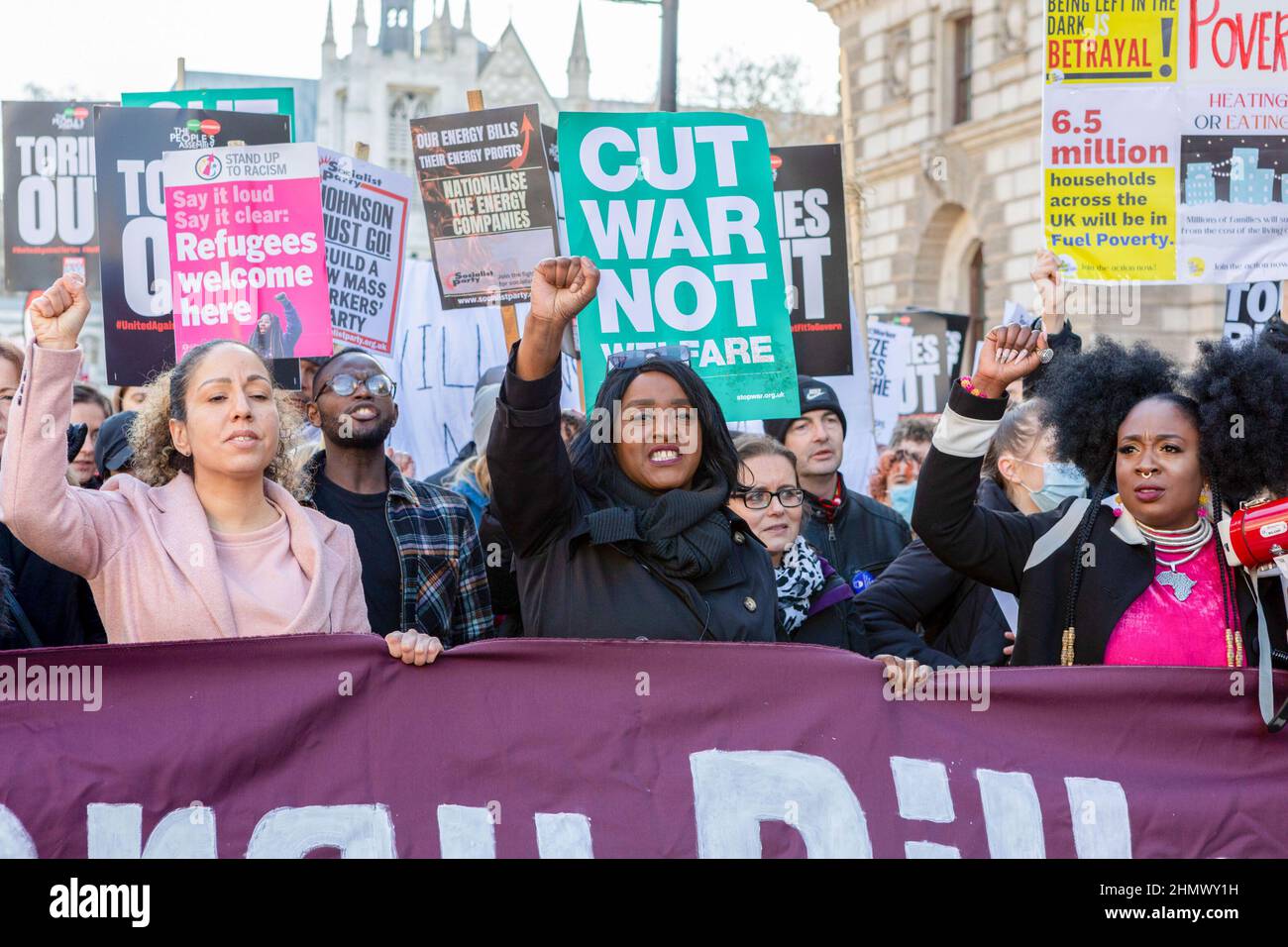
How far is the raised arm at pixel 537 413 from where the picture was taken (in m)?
3.36

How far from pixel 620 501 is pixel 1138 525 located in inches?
49.4

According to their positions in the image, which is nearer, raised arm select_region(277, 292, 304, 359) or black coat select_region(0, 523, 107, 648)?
black coat select_region(0, 523, 107, 648)

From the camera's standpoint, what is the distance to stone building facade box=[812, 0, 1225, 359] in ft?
74.1

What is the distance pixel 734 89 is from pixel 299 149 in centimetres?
Answer: 2844

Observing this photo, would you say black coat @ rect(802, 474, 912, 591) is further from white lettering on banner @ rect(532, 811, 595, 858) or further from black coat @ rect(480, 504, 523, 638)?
white lettering on banner @ rect(532, 811, 595, 858)

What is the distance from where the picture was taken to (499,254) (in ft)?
21.2

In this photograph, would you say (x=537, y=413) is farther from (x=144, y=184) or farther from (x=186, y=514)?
(x=144, y=184)

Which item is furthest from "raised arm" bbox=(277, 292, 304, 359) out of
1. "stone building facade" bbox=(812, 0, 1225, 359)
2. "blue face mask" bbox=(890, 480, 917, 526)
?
"stone building facade" bbox=(812, 0, 1225, 359)

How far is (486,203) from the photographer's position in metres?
6.51

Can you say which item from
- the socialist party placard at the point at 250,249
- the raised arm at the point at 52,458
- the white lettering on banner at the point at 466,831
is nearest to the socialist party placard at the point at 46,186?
the socialist party placard at the point at 250,249

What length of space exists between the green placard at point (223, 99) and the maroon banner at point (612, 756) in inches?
152
